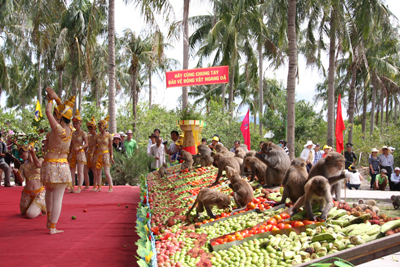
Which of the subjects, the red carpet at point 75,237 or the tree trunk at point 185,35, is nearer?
the red carpet at point 75,237

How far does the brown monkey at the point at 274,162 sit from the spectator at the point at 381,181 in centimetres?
814

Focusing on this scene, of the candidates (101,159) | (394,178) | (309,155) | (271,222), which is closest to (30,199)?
(101,159)

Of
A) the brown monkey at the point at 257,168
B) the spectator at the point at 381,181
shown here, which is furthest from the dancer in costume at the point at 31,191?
the spectator at the point at 381,181

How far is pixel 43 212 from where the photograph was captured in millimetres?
6637

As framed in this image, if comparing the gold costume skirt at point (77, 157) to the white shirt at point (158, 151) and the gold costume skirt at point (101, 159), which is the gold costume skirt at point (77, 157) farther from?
the white shirt at point (158, 151)

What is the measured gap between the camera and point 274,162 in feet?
19.9

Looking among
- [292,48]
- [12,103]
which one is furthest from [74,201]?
[12,103]

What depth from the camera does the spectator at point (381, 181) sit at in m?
12.2

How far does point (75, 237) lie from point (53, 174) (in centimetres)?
108

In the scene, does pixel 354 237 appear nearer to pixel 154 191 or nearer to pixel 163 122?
pixel 154 191

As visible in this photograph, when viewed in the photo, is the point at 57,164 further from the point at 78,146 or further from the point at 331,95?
the point at 331,95

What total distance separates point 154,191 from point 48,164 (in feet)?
10.1

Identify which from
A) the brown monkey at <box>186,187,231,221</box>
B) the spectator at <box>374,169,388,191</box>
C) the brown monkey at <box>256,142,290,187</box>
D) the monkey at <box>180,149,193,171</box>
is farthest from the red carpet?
the spectator at <box>374,169,388,191</box>

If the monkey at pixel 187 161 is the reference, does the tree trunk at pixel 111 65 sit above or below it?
above
